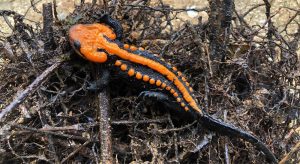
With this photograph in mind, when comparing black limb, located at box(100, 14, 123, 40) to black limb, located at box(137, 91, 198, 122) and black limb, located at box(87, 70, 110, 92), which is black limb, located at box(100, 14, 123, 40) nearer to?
black limb, located at box(87, 70, 110, 92)

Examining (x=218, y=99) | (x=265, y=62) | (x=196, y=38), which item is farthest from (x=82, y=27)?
(x=265, y=62)

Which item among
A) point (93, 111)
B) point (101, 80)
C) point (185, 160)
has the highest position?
point (101, 80)

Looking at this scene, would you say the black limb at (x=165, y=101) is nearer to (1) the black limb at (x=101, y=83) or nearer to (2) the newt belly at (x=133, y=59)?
(2) the newt belly at (x=133, y=59)

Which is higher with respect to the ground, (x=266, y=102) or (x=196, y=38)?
(x=196, y=38)

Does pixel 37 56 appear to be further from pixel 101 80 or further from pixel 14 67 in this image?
pixel 101 80

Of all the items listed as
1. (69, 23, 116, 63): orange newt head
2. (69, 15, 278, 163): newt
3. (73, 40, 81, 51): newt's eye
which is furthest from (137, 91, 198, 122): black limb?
(73, 40, 81, 51): newt's eye

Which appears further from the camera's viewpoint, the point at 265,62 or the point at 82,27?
the point at 265,62

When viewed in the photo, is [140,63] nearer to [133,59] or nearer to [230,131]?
[133,59]
